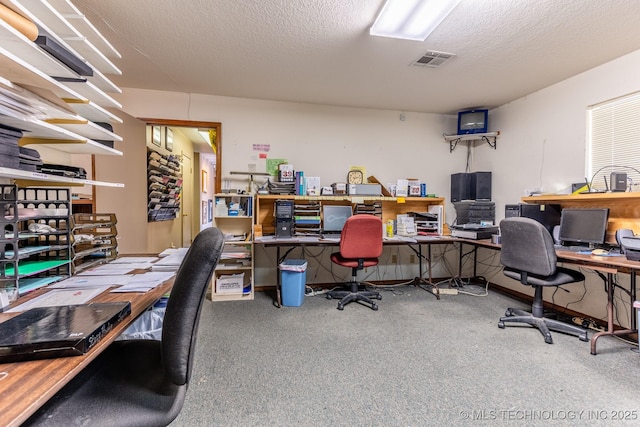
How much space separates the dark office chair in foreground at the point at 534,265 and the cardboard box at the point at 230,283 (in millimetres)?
2709

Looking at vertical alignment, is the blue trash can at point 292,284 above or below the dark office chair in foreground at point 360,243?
below

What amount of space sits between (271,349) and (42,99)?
6.52 feet

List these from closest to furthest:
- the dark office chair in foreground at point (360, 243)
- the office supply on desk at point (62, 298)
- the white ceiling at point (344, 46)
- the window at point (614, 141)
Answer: the office supply on desk at point (62, 298) → the white ceiling at point (344, 46) → the window at point (614, 141) → the dark office chair in foreground at point (360, 243)

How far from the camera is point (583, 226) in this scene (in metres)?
2.77

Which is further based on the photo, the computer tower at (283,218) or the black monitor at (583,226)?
the computer tower at (283,218)

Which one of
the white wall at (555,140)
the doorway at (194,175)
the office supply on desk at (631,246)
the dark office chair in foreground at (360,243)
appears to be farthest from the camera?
the doorway at (194,175)

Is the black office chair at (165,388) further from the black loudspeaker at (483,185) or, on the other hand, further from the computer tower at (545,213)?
the black loudspeaker at (483,185)

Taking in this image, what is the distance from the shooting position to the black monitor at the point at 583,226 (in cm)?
261

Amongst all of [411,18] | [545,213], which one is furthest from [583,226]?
[411,18]

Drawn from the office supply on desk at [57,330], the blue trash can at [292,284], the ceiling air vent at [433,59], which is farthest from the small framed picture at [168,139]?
the office supply on desk at [57,330]

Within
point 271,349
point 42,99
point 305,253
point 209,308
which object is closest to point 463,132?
point 305,253

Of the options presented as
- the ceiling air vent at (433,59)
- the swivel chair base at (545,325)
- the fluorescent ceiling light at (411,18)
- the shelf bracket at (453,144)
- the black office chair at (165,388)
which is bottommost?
the swivel chair base at (545,325)

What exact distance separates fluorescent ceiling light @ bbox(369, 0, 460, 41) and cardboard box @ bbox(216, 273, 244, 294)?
2.84 meters

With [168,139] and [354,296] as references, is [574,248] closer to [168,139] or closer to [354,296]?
[354,296]
